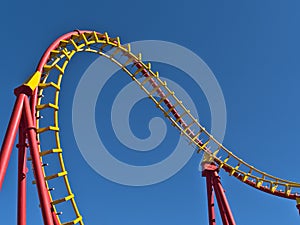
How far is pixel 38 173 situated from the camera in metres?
6.66

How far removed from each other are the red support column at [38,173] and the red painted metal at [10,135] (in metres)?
0.15

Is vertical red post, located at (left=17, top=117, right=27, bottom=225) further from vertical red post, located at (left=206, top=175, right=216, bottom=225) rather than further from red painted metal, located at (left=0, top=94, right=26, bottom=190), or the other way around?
vertical red post, located at (left=206, top=175, right=216, bottom=225)

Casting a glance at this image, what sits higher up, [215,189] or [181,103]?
[181,103]

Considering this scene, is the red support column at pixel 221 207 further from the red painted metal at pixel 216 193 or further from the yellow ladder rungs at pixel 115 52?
the yellow ladder rungs at pixel 115 52

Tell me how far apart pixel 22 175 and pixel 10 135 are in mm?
1255

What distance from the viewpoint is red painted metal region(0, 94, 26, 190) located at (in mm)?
6141

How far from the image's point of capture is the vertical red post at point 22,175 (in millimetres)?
6965

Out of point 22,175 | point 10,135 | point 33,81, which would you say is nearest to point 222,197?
point 22,175

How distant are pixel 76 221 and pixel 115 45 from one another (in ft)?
18.2

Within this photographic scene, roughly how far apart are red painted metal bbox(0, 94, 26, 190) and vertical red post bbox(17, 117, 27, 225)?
1.37 feet

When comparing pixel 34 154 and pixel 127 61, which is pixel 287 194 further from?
pixel 34 154

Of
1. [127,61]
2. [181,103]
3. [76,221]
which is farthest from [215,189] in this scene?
[76,221]

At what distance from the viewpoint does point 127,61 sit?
40.2ft

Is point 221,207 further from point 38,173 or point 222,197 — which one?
point 38,173
